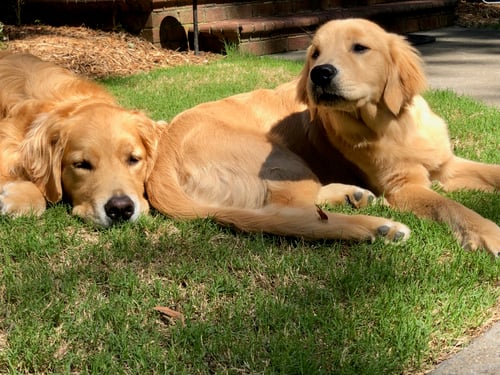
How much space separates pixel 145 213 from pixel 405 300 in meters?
1.50

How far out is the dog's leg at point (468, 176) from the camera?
3.97 metres

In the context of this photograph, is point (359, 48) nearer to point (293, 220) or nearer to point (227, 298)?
point (293, 220)

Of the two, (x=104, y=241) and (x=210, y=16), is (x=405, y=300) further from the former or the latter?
(x=210, y=16)

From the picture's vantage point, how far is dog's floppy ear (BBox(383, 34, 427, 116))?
3.73 metres

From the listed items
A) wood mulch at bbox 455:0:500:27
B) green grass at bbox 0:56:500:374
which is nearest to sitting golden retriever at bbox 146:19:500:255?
green grass at bbox 0:56:500:374

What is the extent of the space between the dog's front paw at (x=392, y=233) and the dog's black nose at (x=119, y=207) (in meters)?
1.25

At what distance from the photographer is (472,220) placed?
10.5 feet

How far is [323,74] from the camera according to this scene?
11.6ft

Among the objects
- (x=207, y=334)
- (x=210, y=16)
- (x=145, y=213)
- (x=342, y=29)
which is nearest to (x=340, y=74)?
(x=342, y=29)

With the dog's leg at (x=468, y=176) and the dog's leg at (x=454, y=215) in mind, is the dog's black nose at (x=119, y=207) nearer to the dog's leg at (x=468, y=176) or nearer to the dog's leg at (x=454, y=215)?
the dog's leg at (x=454, y=215)

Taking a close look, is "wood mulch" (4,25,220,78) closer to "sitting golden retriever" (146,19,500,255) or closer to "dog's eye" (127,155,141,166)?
"sitting golden retriever" (146,19,500,255)

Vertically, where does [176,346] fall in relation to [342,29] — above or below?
below

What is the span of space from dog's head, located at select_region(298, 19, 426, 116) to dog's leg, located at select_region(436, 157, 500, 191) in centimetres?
54

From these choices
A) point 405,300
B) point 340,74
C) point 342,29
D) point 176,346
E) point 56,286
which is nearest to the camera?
point 176,346
